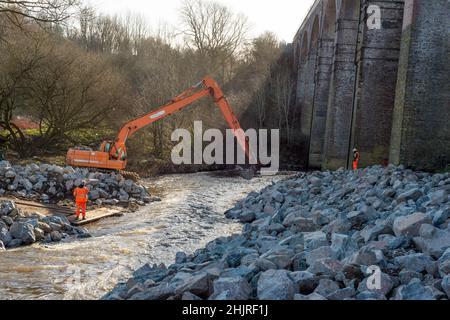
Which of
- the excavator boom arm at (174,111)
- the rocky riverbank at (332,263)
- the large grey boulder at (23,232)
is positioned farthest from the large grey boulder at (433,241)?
the excavator boom arm at (174,111)

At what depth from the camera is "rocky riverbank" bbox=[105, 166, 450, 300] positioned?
11.5 feet

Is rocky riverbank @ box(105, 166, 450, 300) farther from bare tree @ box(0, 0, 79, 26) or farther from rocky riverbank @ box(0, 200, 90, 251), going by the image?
bare tree @ box(0, 0, 79, 26)

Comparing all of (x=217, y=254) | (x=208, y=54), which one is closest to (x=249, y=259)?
(x=217, y=254)

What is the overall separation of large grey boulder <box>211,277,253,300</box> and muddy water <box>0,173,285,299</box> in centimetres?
203

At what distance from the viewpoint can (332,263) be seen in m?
3.94

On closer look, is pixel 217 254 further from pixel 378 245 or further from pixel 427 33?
pixel 427 33

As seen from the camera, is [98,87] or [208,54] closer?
[98,87]

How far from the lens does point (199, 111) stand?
23.5 m

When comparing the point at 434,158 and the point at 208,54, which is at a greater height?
the point at 208,54

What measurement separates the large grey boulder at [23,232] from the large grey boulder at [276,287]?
15.9 ft

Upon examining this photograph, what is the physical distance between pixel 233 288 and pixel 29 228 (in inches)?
194

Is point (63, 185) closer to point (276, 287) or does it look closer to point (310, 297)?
point (276, 287)
